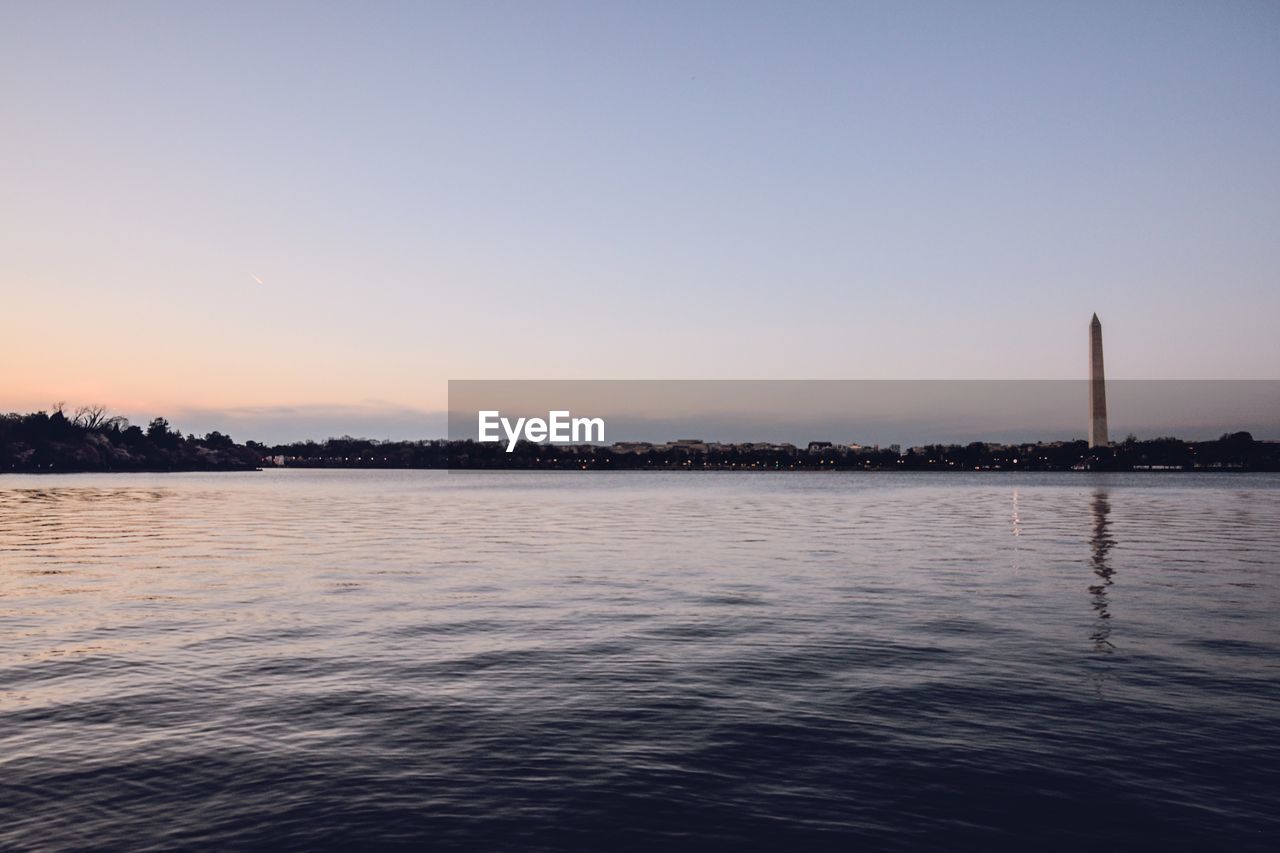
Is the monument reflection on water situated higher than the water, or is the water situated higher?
the water

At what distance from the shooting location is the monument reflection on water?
2203 centimetres

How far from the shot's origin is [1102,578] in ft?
111

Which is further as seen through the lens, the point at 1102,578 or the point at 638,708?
the point at 1102,578

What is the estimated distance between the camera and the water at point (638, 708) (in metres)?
10.6

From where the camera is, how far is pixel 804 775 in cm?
1203

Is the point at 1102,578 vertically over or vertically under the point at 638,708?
under

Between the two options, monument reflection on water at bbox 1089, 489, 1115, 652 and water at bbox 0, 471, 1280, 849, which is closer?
water at bbox 0, 471, 1280, 849

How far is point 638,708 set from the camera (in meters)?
15.3

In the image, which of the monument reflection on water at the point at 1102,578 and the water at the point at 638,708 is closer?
the water at the point at 638,708

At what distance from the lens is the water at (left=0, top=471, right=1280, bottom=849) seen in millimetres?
10578

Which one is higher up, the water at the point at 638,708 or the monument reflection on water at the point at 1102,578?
the water at the point at 638,708

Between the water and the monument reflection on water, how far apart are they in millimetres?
230

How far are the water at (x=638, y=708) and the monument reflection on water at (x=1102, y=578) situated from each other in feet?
0.75

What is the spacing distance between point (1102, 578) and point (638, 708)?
1029 inches
